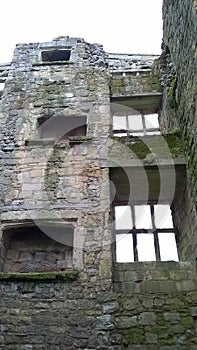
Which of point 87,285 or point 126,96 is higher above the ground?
point 126,96

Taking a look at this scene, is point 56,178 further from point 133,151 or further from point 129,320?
point 129,320

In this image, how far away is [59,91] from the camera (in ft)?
28.5

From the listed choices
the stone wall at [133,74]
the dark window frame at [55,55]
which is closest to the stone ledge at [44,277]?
the stone wall at [133,74]

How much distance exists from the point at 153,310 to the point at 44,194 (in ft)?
8.70

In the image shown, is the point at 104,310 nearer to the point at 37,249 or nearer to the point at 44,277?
the point at 44,277

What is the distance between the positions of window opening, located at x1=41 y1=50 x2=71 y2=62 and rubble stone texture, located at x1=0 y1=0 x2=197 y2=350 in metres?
0.04

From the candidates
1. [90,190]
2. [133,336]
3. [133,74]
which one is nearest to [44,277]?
[133,336]

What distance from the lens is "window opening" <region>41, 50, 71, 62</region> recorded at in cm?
993

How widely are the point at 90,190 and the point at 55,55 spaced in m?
4.79

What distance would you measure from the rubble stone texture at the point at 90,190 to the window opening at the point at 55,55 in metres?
0.04

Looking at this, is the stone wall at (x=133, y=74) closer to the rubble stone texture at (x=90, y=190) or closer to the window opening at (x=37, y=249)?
the rubble stone texture at (x=90, y=190)

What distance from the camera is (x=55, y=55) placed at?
10.0 m

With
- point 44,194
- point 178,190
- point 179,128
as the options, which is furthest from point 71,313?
point 179,128

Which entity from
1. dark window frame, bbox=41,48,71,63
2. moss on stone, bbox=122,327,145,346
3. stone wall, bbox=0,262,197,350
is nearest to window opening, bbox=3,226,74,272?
stone wall, bbox=0,262,197,350
